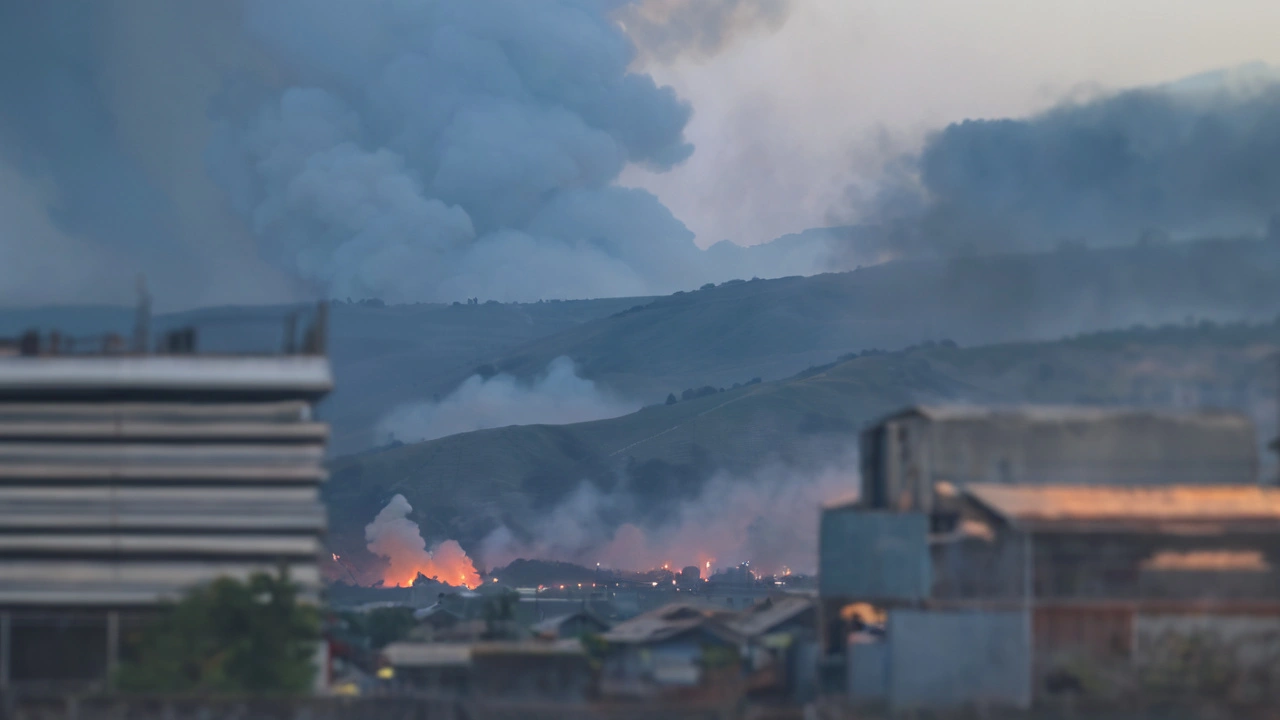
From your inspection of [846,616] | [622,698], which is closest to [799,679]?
[846,616]

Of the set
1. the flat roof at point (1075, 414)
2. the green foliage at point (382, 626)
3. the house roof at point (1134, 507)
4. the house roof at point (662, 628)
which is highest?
the flat roof at point (1075, 414)

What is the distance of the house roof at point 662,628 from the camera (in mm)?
106312

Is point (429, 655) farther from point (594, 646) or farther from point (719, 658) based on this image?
point (719, 658)

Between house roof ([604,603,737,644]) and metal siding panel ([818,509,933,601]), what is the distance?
45.2 ft

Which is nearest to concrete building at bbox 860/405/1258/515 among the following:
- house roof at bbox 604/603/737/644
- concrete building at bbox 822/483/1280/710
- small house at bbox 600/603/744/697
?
concrete building at bbox 822/483/1280/710

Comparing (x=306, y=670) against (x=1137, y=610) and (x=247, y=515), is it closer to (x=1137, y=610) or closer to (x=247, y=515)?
(x=247, y=515)

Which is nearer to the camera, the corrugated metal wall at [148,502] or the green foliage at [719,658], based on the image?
the corrugated metal wall at [148,502]

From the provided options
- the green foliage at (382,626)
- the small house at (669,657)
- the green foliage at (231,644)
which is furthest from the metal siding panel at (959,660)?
the green foliage at (382,626)

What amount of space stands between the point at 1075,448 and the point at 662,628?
35217 millimetres

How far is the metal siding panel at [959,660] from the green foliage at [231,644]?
28.7 m

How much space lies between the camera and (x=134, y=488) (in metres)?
86.9

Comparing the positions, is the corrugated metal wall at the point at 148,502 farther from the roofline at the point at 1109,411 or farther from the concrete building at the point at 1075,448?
the concrete building at the point at 1075,448

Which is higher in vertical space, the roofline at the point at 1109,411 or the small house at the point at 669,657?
the roofline at the point at 1109,411

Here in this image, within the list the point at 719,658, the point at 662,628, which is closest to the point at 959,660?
the point at 719,658
